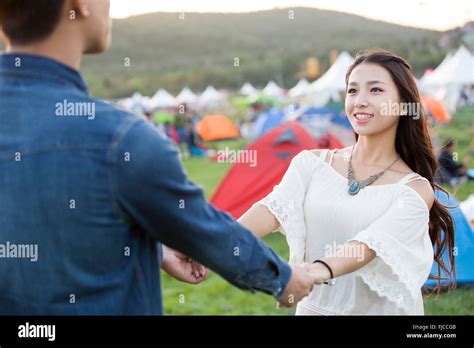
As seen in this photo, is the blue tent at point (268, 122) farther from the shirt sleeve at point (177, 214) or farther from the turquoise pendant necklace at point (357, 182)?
the shirt sleeve at point (177, 214)

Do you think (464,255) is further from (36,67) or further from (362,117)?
(36,67)

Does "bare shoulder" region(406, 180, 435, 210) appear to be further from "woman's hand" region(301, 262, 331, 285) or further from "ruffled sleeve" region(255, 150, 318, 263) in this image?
"woman's hand" region(301, 262, 331, 285)

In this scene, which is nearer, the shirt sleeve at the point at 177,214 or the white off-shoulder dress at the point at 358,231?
the shirt sleeve at the point at 177,214

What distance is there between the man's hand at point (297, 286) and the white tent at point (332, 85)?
20013 mm

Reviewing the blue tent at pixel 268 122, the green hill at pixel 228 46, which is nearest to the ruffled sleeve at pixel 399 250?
the blue tent at pixel 268 122

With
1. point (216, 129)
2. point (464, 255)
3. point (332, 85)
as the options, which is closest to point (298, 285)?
point (464, 255)

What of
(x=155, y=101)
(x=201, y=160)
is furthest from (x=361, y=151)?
(x=155, y=101)

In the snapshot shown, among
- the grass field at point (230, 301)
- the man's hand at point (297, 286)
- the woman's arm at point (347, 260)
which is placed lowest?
the grass field at point (230, 301)

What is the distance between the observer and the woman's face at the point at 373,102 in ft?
8.00

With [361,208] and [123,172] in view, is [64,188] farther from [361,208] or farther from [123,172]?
[361,208]

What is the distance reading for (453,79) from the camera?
61.2 feet

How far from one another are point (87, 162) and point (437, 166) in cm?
156

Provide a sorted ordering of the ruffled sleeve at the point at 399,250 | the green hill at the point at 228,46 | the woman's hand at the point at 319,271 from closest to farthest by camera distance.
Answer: the woman's hand at the point at 319,271 < the ruffled sleeve at the point at 399,250 < the green hill at the point at 228,46

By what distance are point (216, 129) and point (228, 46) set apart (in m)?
70.1
